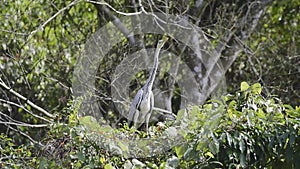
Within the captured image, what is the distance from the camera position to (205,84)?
17.4ft

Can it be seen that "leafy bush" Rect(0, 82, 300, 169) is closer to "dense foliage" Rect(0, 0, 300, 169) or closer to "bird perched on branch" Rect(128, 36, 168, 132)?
"dense foliage" Rect(0, 0, 300, 169)

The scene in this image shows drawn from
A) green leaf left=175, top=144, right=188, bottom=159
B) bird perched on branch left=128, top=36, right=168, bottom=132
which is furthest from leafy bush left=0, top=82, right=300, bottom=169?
bird perched on branch left=128, top=36, right=168, bottom=132

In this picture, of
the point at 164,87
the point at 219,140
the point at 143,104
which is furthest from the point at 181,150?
the point at 164,87

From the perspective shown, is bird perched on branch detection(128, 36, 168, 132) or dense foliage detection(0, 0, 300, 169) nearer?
dense foliage detection(0, 0, 300, 169)

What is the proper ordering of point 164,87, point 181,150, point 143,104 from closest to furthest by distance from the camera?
point 181,150 < point 143,104 < point 164,87

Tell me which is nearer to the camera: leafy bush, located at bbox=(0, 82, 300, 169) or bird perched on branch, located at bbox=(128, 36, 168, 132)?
leafy bush, located at bbox=(0, 82, 300, 169)

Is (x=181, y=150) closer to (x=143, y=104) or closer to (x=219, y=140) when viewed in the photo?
(x=219, y=140)

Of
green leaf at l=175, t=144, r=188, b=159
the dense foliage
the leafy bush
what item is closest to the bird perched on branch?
the dense foliage

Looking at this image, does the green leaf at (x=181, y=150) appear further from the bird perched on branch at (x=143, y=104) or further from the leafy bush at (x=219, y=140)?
the bird perched on branch at (x=143, y=104)

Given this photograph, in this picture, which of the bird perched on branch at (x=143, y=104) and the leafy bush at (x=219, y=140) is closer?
the leafy bush at (x=219, y=140)

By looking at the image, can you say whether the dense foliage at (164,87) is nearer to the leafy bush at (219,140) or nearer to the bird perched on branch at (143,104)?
the leafy bush at (219,140)

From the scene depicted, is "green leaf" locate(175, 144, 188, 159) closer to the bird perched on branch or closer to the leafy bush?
the leafy bush

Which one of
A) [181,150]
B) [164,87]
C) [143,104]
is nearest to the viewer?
[181,150]

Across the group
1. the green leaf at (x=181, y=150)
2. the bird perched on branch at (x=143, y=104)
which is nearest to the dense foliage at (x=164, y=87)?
the green leaf at (x=181, y=150)
